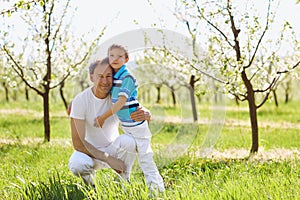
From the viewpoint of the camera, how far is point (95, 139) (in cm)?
500

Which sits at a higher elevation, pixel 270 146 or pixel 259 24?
pixel 259 24

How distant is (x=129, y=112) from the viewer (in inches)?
184

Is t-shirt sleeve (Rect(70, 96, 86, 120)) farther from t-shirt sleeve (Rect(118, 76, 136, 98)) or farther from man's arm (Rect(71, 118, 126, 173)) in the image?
t-shirt sleeve (Rect(118, 76, 136, 98))

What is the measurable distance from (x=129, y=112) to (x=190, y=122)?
1716 millimetres

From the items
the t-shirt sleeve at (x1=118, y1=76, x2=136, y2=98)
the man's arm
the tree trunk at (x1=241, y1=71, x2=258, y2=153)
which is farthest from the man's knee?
the tree trunk at (x1=241, y1=71, x2=258, y2=153)

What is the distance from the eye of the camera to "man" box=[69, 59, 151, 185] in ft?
15.7

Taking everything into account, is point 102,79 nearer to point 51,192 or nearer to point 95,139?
point 95,139

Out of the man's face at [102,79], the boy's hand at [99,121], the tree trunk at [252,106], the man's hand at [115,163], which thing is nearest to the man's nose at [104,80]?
the man's face at [102,79]

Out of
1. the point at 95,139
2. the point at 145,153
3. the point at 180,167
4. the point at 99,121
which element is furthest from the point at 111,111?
the point at 180,167

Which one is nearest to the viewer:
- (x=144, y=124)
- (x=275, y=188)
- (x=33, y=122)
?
(x=275, y=188)

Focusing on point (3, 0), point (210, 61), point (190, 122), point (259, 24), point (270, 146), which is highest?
point (3, 0)

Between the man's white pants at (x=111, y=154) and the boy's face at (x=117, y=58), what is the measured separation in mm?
664

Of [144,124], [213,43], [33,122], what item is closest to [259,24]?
[213,43]

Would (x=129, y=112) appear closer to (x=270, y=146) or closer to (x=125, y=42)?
(x=125, y=42)
